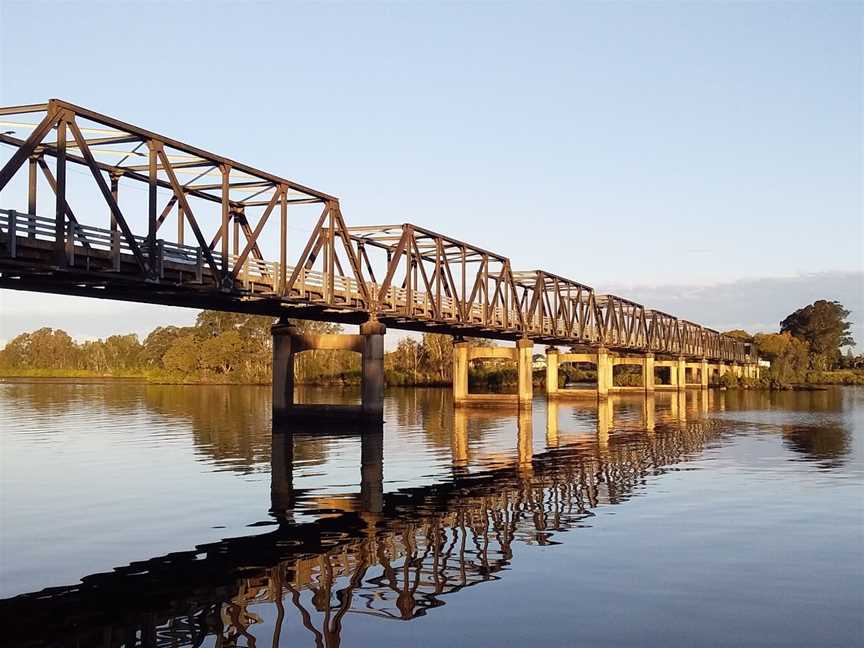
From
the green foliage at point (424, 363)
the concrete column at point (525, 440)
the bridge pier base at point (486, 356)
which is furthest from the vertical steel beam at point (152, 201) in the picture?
the green foliage at point (424, 363)

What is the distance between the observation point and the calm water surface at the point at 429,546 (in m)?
14.9

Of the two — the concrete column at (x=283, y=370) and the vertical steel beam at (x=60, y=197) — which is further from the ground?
the vertical steel beam at (x=60, y=197)

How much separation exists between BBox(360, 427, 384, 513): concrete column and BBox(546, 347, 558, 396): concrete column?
57980 millimetres

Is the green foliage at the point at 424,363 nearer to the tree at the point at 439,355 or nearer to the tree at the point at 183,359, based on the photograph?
the tree at the point at 439,355

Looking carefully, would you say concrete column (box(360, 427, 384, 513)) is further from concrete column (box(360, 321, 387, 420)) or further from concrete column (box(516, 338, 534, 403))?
concrete column (box(516, 338, 534, 403))

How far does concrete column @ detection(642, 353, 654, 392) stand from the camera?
134325 mm

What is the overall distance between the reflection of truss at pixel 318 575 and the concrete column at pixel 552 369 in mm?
81724

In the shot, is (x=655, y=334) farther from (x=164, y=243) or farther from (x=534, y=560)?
(x=534, y=560)

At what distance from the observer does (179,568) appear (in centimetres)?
1891

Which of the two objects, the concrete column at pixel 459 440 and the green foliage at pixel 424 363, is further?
the green foliage at pixel 424 363

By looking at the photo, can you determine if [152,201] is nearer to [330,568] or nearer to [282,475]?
[282,475]

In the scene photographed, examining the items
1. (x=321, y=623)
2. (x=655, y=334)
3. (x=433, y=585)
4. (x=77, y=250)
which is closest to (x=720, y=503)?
(x=433, y=585)

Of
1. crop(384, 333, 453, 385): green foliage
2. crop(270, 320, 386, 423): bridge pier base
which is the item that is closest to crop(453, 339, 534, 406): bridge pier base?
crop(270, 320, 386, 423): bridge pier base

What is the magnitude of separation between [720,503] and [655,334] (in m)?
122
